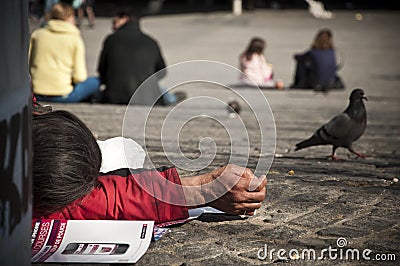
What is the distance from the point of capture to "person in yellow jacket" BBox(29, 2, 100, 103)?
11.0 m

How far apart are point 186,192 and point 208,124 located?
530 cm

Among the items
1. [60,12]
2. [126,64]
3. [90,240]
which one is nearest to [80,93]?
[126,64]

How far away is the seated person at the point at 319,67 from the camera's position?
1445cm

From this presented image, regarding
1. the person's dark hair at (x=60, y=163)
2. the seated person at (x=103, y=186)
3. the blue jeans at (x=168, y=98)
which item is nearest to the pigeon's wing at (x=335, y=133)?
the seated person at (x=103, y=186)

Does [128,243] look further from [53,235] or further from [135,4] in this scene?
[135,4]

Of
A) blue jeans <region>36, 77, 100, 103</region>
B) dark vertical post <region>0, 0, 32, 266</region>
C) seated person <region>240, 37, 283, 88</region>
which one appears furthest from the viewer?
seated person <region>240, 37, 283, 88</region>

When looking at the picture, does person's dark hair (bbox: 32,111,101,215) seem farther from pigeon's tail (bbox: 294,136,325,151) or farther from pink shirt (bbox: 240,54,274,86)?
pink shirt (bbox: 240,54,274,86)

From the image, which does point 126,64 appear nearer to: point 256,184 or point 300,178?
point 300,178

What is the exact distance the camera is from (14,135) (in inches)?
128

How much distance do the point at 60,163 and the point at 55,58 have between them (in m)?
7.23

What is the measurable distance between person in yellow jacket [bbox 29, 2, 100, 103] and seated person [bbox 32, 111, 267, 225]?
22.3 ft

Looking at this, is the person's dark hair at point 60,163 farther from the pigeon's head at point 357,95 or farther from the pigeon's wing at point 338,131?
the pigeon's head at point 357,95

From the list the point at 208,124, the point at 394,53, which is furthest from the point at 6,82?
the point at 394,53

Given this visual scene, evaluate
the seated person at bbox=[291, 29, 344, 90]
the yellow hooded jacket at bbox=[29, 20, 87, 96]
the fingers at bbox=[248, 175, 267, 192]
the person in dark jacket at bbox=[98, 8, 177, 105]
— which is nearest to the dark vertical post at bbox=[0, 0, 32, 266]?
the fingers at bbox=[248, 175, 267, 192]
